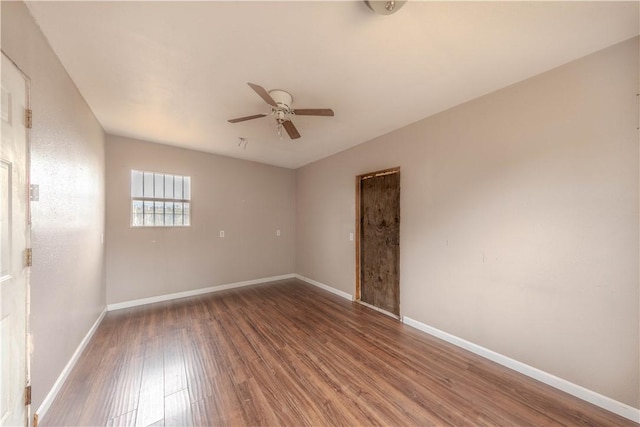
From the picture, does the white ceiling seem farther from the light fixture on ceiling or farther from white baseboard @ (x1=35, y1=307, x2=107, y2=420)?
white baseboard @ (x1=35, y1=307, x2=107, y2=420)

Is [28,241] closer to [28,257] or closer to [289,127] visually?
[28,257]

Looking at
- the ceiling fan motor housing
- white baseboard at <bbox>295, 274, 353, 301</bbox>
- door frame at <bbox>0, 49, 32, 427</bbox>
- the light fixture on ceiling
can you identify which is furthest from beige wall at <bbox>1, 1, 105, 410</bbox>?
white baseboard at <bbox>295, 274, 353, 301</bbox>

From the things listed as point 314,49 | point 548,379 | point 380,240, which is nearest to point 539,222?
point 548,379

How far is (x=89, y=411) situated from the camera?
1592mm

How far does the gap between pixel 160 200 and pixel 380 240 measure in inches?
145

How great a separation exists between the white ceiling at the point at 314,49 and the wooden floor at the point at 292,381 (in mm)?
2617

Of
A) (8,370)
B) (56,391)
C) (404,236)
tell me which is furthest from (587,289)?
(56,391)

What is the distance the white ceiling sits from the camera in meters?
1.37

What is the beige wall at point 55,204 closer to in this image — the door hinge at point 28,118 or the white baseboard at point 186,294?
the door hinge at point 28,118

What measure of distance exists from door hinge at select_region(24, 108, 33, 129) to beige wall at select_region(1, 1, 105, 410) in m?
0.06

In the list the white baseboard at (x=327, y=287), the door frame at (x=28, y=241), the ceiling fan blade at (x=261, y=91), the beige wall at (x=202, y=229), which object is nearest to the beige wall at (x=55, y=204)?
the door frame at (x=28, y=241)

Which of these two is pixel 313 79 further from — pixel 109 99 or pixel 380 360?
A: pixel 380 360

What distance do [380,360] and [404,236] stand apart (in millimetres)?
1498

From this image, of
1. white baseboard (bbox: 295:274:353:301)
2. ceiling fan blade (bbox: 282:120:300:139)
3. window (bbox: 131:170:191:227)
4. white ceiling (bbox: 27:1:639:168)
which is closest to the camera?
white ceiling (bbox: 27:1:639:168)
